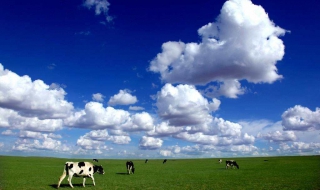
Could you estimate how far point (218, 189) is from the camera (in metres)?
26.1

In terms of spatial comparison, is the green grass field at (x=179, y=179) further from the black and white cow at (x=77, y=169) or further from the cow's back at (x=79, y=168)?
the cow's back at (x=79, y=168)

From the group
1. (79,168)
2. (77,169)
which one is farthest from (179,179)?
(77,169)

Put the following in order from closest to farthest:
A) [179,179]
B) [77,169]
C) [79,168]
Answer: [77,169] → [79,168] → [179,179]

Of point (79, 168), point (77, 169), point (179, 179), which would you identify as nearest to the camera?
point (77, 169)

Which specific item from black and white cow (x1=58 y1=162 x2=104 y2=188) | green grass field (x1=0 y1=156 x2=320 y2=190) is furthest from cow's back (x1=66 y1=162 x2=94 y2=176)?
green grass field (x1=0 y1=156 x2=320 y2=190)

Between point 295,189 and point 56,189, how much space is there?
2210cm

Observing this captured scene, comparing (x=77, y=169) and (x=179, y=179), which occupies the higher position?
(x=77, y=169)

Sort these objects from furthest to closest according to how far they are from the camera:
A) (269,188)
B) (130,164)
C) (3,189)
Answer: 1. (130,164)
2. (269,188)
3. (3,189)

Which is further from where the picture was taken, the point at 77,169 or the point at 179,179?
the point at 179,179

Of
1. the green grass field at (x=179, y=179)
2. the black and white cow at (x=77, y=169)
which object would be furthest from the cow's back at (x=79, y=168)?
the green grass field at (x=179, y=179)

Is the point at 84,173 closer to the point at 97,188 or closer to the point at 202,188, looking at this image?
the point at 97,188

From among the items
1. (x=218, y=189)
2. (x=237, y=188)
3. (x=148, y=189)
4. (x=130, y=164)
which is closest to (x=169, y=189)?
(x=148, y=189)

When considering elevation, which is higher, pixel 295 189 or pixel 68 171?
pixel 68 171

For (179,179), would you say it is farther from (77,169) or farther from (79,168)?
(77,169)
